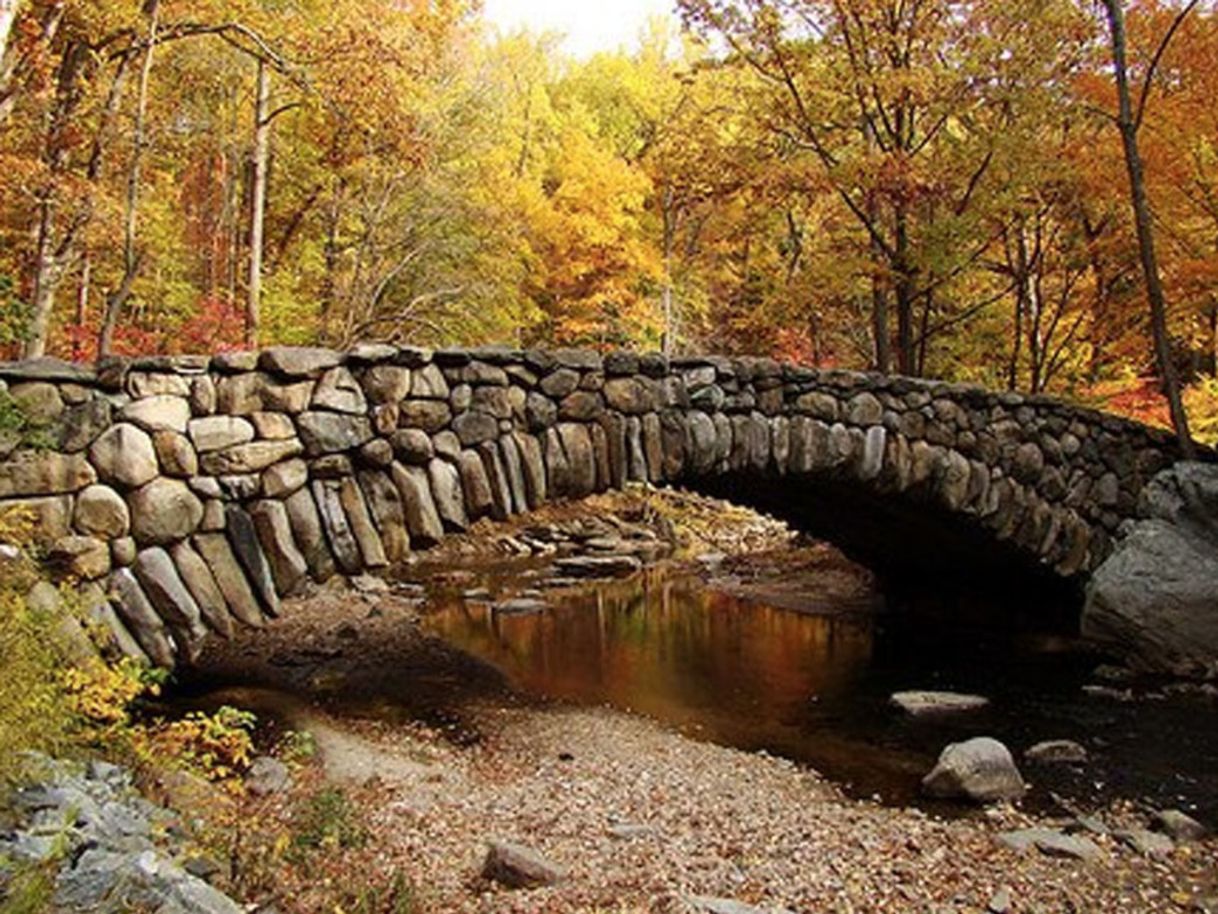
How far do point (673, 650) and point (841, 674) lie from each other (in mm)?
1823

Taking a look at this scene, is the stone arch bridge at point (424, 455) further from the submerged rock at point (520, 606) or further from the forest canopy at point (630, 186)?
the submerged rock at point (520, 606)

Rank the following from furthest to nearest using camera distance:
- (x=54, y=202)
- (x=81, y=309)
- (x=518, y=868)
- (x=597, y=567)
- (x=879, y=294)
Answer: (x=597, y=567), (x=81, y=309), (x=879, y=294), (x=54, y=202), (x=518, y=868)

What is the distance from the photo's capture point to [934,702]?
8508mm

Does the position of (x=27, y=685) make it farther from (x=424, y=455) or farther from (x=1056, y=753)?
(x=1056, y=753)

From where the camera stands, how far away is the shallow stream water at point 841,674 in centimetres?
690

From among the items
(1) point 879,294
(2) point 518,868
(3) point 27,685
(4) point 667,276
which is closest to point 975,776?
(2) point 518,868

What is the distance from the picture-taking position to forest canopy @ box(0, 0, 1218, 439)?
33.3ft

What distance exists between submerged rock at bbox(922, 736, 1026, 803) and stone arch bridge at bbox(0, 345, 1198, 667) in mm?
2649

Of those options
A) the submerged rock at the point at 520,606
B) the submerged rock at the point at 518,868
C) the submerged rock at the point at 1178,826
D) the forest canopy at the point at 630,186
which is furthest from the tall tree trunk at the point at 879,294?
the submerged rock at the point at 518,868

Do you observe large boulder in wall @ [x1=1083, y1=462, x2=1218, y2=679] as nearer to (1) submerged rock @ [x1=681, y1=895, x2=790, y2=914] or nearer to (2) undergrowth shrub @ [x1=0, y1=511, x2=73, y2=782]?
(1) submerged rock @ [x1=681, y1=895, x2=790, y2=914]

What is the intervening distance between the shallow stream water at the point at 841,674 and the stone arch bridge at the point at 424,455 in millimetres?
1713

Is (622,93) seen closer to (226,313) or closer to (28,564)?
(226,313)

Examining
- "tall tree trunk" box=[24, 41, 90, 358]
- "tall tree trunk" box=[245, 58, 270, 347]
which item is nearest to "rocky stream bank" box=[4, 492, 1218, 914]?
"tall tree trunk" box=[24, 41, 90, 358]

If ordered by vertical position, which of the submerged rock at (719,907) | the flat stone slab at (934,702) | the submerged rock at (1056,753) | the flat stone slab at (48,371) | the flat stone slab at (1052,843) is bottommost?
the flat stone slab at (934,702)
